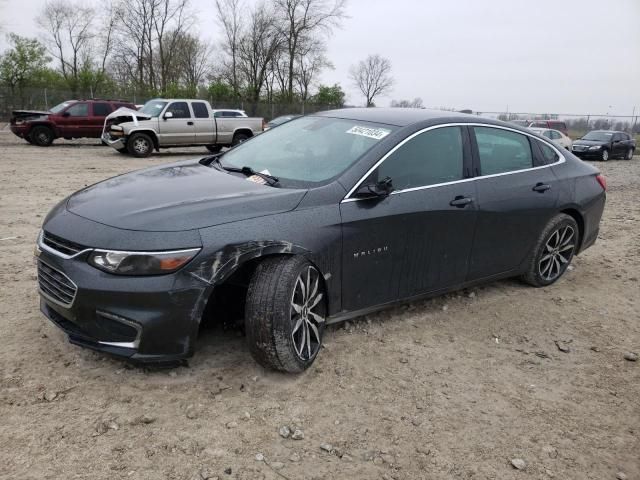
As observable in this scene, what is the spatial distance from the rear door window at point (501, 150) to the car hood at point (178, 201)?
70.6 inches

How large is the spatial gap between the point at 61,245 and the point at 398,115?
2.60 m

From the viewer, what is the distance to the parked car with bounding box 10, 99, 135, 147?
18484 mm

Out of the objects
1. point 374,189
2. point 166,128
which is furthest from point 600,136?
point 374,189

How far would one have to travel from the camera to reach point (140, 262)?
2779 millimetres

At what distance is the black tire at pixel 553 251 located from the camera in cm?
480

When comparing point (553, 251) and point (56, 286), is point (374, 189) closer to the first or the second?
point (56, 286)

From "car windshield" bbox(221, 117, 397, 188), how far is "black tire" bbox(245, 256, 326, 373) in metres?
0.63

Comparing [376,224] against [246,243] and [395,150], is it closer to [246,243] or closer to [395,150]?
[395,150]

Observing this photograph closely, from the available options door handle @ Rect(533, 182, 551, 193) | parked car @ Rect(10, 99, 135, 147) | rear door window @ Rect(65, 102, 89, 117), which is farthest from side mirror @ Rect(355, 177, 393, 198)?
rear door window @ Rect(65, 102, 89, 117)

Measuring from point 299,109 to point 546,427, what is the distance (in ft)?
141

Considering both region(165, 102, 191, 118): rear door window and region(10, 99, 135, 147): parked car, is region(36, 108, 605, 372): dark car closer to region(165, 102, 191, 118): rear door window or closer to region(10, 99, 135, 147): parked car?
region(165, 102, 191, 118): rear door window

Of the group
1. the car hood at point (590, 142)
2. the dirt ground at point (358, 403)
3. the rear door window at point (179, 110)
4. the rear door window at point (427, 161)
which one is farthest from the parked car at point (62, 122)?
the car hood at point (590, 142)

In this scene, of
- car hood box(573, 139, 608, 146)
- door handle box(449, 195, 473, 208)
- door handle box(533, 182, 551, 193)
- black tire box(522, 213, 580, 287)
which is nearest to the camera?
door handle box(449, 195, 473, 208)

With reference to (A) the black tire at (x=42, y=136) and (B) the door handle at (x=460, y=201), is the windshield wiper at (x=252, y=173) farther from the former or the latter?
(A) the black tire at (x=42, y=136)
